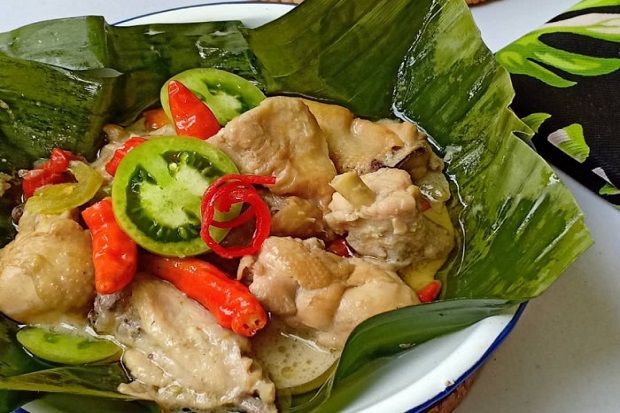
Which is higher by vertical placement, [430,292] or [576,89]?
[576,89]

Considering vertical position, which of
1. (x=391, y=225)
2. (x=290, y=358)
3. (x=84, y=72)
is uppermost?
(x=84, y=72)

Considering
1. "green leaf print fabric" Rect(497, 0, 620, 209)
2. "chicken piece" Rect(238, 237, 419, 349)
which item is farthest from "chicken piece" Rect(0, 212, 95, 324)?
"green leaf print fabric" Rect(497, 0, 620, 209)

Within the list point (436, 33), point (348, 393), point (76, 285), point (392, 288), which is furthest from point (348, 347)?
point (436, 33)

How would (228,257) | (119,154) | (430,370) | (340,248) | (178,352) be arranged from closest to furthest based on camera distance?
(430,370)
(178,352)
(228,257)
(340,248)
(119,154)

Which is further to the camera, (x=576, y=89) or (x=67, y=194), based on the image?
(x=576, y=89)

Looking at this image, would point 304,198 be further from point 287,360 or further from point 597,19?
point 597,19

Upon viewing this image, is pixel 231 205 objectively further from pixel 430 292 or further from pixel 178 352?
pixel 430 292

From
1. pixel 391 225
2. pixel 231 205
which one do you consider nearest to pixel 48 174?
pixel 231 205

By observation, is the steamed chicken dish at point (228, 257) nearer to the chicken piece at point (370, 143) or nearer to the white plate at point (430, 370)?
the chicken piece at point (370, 143)
